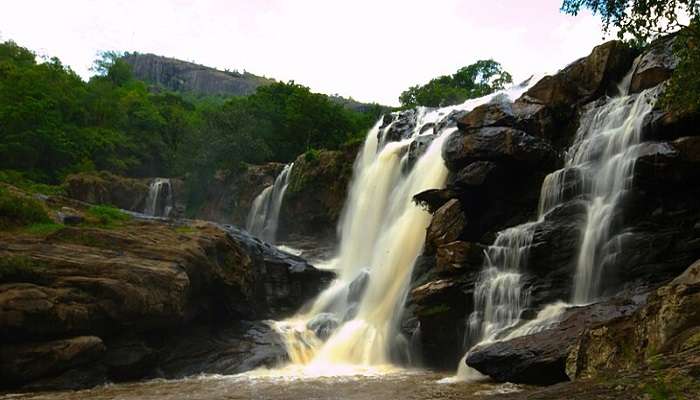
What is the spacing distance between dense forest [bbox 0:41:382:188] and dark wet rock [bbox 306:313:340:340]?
2532 cm

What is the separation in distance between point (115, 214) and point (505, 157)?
1383 centimetres

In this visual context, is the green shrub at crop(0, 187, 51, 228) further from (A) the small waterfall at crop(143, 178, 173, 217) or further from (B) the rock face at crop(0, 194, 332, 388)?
(A) the small waterfall at crop(143, 178, 173, 217)

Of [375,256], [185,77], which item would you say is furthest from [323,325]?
[185,77]

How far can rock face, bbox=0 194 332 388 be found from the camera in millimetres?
13461

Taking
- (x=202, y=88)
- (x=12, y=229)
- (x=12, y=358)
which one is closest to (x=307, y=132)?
(x=12, y=229)

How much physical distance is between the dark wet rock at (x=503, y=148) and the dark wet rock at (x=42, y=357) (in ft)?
43.9

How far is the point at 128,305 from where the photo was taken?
15.2 meters

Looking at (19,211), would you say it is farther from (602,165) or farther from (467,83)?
(467,83)

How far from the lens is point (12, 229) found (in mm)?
15977

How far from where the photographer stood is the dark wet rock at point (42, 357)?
13.1 metres

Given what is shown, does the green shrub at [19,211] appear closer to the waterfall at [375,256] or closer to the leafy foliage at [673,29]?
the waterfall at [375,256]

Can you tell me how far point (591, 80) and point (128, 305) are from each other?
60.9 ft

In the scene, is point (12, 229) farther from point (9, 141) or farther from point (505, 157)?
point (9, 141)

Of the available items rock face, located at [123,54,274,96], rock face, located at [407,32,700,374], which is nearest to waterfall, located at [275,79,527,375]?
rock face, located at [407,32,700,374]
